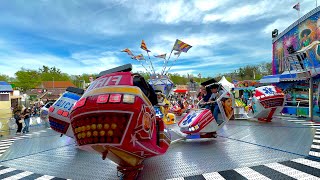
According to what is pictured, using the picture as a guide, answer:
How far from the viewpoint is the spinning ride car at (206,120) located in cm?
639

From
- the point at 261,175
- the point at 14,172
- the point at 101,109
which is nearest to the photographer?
the point at 101,109

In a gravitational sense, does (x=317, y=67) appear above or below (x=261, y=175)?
above

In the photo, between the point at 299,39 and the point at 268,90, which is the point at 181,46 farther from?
the point at 268,90

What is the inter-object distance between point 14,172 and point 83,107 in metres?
2.66

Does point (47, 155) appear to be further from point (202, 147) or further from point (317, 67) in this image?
point (317, 67)

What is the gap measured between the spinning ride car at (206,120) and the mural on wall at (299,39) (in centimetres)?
812

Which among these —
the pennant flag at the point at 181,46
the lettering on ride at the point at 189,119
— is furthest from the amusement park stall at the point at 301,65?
the lettering on ride at the point at 189,119

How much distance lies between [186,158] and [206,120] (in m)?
1.75

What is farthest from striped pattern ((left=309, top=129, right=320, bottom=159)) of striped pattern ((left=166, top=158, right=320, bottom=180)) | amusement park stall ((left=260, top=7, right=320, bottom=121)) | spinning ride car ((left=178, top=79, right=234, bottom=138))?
amusement park stall ((left=260, top=7, right=320, bottom=121))

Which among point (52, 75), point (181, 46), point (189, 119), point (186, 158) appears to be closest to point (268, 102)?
point (189, 119)

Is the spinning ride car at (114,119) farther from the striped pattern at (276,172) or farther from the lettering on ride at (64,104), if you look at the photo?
the lettering on ride at (64,104)

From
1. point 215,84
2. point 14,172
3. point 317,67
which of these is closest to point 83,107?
point 14,172

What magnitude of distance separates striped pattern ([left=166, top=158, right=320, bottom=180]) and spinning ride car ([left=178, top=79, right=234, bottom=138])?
2315mm

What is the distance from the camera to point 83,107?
9.21 ft
